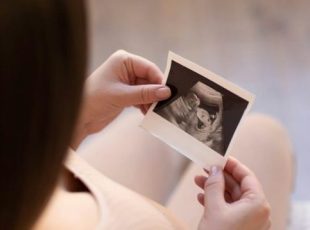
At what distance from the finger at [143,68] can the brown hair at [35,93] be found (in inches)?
18.9

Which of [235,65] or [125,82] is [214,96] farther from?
[235,65]

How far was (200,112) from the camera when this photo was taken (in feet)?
2.97

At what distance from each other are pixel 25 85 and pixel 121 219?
38 cm

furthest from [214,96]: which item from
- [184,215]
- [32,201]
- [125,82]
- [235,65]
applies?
[235,65]

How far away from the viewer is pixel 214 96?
896mm

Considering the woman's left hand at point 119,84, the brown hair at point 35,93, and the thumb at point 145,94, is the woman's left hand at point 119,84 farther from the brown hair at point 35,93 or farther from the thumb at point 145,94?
the brown hair at point 35,93

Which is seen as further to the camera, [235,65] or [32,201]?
[235,65]

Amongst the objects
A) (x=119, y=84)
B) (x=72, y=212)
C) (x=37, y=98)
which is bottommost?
(x=72, y=212)

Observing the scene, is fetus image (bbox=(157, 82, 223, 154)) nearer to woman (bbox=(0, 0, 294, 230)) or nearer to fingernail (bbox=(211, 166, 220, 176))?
fingernail (bbox=(211, 166, 220, 176))

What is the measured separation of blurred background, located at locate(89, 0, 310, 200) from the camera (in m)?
2.03

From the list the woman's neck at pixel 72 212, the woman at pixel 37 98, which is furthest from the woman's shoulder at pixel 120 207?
the woman at pixel 37 98

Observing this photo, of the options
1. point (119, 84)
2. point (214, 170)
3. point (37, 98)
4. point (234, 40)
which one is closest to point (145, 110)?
point (119, 84)

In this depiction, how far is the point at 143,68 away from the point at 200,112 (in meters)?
0.14

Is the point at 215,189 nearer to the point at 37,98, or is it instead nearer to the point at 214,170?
the point at 214,170
